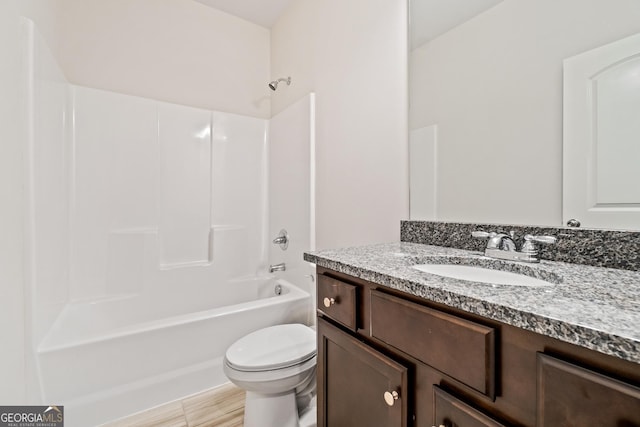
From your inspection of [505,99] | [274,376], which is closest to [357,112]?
[505,99]

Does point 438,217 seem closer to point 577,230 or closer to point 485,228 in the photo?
point 485,228

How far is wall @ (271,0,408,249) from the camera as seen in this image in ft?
4.38

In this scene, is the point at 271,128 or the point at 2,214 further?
the point at 271,128

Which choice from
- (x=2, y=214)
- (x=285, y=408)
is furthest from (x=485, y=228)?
(x=2, y=214)

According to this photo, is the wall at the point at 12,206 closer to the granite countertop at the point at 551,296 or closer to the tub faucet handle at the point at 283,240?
the granite countertop at the point at 551,296

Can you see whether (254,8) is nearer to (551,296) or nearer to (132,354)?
(132,354)

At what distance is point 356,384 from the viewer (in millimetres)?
797

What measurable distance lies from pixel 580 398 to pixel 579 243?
576 mm

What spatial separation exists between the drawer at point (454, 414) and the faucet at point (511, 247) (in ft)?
1.66

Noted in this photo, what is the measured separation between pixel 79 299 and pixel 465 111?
2.46 metres

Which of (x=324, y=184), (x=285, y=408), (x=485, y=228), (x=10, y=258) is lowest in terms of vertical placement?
(x=285, y=408)

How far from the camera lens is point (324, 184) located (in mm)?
1809

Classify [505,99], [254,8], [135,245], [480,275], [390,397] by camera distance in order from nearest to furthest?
[390,397], [480,275], [505,99], [135,245], [254,8]

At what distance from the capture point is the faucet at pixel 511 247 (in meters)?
0.83
